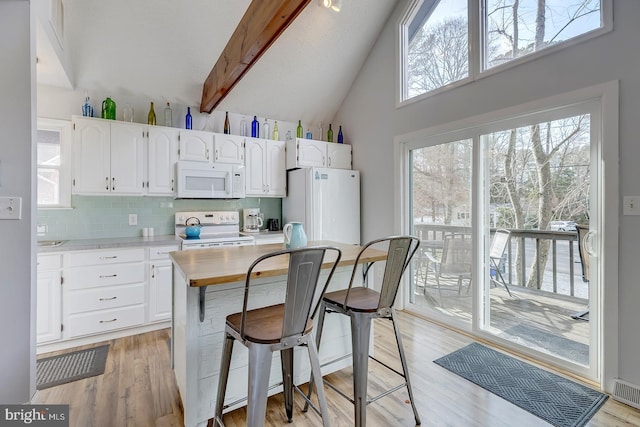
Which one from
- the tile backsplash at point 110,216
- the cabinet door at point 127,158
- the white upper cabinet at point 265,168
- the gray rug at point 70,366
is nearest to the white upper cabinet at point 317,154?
the white upper cabinet at point 265,168

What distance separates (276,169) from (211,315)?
2611 mm

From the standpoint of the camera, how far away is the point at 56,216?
122 inches

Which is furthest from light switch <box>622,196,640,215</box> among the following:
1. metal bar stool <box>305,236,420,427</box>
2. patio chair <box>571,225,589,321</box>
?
metal bar stool <box>305,236,420,427</box>

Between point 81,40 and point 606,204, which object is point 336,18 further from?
point 606,204

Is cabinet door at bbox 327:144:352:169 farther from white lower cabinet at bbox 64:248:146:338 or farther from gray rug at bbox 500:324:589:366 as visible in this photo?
gray rug at bbox 500:324:589:366

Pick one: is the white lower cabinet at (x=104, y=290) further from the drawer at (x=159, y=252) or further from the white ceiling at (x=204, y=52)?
the white ceiling at (x=204, y=52)

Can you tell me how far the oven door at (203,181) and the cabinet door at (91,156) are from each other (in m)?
0.67

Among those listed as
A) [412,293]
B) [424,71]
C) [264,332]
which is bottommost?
[412,293]

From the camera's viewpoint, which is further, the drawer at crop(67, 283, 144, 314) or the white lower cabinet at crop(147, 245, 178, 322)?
the white lower cabinet at crop(147, 245, 178, 322)

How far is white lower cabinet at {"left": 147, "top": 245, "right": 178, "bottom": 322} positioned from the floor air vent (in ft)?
11.8

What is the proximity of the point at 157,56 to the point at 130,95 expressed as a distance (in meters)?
0.53

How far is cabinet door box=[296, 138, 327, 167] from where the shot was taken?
393 centimetres

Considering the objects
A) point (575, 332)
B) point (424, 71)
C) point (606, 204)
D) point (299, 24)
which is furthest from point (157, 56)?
point (575, 332)

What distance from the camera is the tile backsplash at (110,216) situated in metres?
3.09
